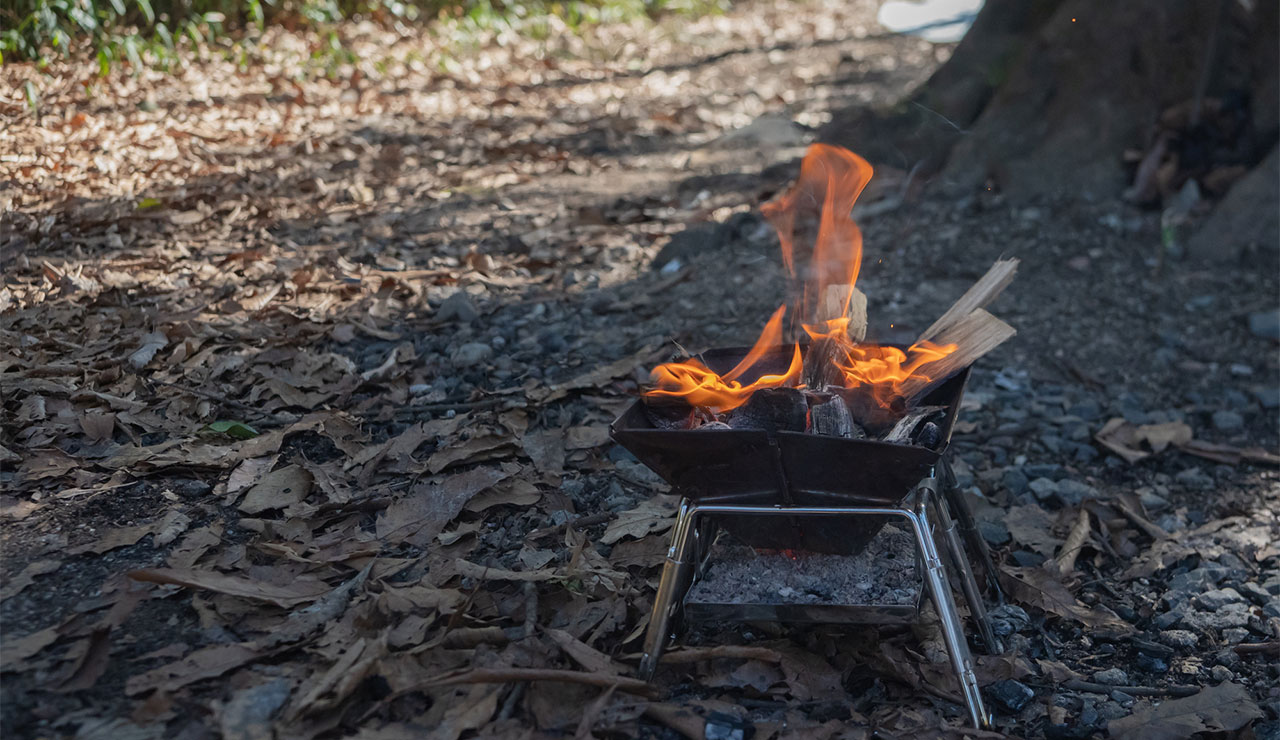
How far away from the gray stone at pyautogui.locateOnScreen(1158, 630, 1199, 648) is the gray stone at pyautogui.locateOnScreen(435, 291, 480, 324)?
10.5 ft

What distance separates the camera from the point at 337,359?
4227mm

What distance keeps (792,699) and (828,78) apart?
29.9 feet

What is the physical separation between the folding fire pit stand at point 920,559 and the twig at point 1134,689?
0.24 m

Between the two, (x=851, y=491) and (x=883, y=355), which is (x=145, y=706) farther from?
(x=883, y=355)

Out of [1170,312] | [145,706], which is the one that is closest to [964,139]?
[1170,312]

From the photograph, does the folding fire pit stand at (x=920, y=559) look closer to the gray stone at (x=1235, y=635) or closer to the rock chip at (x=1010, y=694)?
the rock chip at (x=1010, y=694)

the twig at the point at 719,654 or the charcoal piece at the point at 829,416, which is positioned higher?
the charcoal piece at the point at 829,416

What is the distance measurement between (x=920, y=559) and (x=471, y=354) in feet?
7.85

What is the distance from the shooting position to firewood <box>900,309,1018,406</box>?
112 inches

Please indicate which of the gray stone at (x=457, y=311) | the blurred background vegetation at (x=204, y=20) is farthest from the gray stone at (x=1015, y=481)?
the blurred background vegetation at (x=204, y=20)

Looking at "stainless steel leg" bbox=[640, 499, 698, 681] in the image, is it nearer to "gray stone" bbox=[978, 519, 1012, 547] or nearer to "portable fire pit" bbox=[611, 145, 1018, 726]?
"portable fire pit" bbox=[611, 145, 1018, 726]

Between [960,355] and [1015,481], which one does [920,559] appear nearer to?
[960,355]

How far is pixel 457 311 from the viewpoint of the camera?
4824mm

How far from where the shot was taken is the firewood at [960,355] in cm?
285
